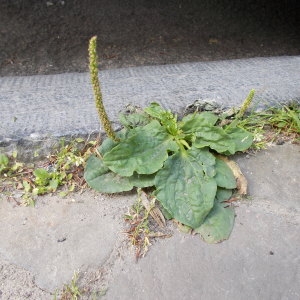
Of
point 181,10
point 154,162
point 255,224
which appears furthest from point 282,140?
point 181,10

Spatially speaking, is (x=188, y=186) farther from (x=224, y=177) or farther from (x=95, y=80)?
(x=95, y=80)

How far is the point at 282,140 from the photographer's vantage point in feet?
6.07

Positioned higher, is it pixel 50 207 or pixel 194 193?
pixel 194 193

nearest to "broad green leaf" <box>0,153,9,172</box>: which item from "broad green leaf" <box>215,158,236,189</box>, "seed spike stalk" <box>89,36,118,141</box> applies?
"seed spike stalk" <box>89,36,118,141</box>

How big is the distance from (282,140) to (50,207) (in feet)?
3.43

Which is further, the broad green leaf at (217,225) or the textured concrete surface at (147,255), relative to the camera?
the broad green leaf at (217,225)

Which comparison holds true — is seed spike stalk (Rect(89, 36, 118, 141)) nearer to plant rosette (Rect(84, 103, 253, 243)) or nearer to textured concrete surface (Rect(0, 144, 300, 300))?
plant rosette (Rect(84, 103, 253, 243))

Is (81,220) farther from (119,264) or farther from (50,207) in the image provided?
(119,264)

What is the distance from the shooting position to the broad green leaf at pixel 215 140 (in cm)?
161


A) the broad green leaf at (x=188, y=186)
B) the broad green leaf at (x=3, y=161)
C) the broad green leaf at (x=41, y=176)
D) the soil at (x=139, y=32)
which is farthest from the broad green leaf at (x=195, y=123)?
the soil at (x=139, y=32)

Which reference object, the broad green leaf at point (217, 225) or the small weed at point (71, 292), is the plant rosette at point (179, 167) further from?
the small weed at point (71, 292)

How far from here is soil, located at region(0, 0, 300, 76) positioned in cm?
293

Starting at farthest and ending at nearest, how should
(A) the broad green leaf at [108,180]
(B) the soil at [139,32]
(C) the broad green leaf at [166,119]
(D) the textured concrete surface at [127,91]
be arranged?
(B) the soil at [139,32] → (D) the textured concrete surface at [127,91] → (C) the broad green leaf at [166,119] → (A) the broad green leaf at [108,180]

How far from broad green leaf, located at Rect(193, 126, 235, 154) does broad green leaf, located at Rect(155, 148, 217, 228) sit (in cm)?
3
